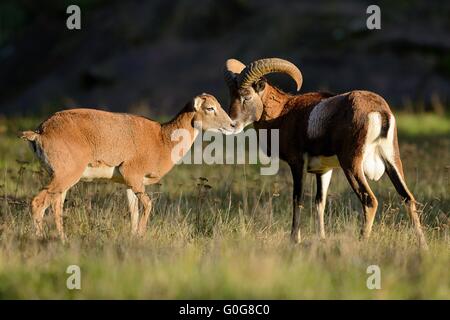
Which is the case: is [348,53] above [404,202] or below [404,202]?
above

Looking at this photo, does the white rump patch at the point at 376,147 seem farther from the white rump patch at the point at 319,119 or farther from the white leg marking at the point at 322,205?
the white leg marking at the point at 322,205

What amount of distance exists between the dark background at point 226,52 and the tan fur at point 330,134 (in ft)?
45.5

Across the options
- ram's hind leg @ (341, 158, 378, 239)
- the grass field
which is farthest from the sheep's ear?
ram's hind leg @ (341, 158, 378, 239)

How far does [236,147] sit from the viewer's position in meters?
20.3

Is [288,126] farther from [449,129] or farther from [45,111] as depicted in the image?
[45,111]

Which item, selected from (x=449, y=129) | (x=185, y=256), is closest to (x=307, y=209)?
(x=185, y=256)

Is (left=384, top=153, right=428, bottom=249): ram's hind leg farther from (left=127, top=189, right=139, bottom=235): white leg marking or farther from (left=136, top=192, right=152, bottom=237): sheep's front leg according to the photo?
(left=127, top=189, right=139, bottom=235): white leg marking

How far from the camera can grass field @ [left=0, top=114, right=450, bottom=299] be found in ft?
29.5

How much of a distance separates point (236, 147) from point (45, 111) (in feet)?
37.9

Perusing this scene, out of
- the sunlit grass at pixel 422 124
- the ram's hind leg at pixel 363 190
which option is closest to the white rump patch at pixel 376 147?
the ram's hind leg at pixel 363 190

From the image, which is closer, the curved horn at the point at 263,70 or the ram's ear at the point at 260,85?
the curved horn at the point at 263,70

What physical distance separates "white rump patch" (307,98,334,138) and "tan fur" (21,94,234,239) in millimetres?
1354

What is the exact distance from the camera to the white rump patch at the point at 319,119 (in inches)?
474

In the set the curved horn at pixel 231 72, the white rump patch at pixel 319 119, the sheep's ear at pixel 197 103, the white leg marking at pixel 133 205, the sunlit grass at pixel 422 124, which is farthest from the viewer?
the sunlit grass at pixel 422 124
